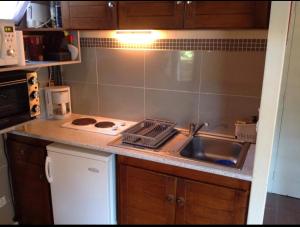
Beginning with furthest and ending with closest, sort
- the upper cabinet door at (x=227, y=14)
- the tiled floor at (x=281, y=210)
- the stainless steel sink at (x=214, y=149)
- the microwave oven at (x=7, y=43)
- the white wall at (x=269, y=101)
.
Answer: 1. the tiled floor at (x=281, y=210)
2. the stainless steel sink at (x=214, y=149)
3. the microwave oven at (x=7, y=43)
4. the upper cabinet door at (x=227, y=14)
5. the white wall at (x=269, y=101)

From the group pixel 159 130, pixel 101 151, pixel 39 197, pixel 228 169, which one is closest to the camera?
pixel 228 169

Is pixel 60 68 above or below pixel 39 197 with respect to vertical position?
above

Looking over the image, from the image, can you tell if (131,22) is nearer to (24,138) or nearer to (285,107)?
(24,138)

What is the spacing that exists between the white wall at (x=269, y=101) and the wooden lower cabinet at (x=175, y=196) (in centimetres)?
6

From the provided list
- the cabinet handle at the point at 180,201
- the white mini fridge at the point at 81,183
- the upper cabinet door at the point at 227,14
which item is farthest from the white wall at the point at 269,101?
the white mini fridge at the point at 81,183

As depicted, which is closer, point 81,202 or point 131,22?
point 131,22

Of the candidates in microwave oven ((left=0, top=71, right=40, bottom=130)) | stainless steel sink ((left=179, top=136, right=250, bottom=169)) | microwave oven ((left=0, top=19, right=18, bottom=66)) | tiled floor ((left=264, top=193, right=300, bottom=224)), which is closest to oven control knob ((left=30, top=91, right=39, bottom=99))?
microwave oven ((left=0, top=71, right=40, bottom=130))

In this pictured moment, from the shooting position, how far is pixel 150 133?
1903mm

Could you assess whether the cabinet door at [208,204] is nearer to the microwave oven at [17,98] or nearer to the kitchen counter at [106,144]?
the kitchen counter at [106,144]

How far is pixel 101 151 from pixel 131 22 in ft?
2.78

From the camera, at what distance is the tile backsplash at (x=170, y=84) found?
74.0 inches

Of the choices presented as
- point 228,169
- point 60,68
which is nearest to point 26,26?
point 60,68

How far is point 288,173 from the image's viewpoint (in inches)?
110

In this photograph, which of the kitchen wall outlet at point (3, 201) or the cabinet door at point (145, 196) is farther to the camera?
the kitchen wall outlet at point (3, 201)
